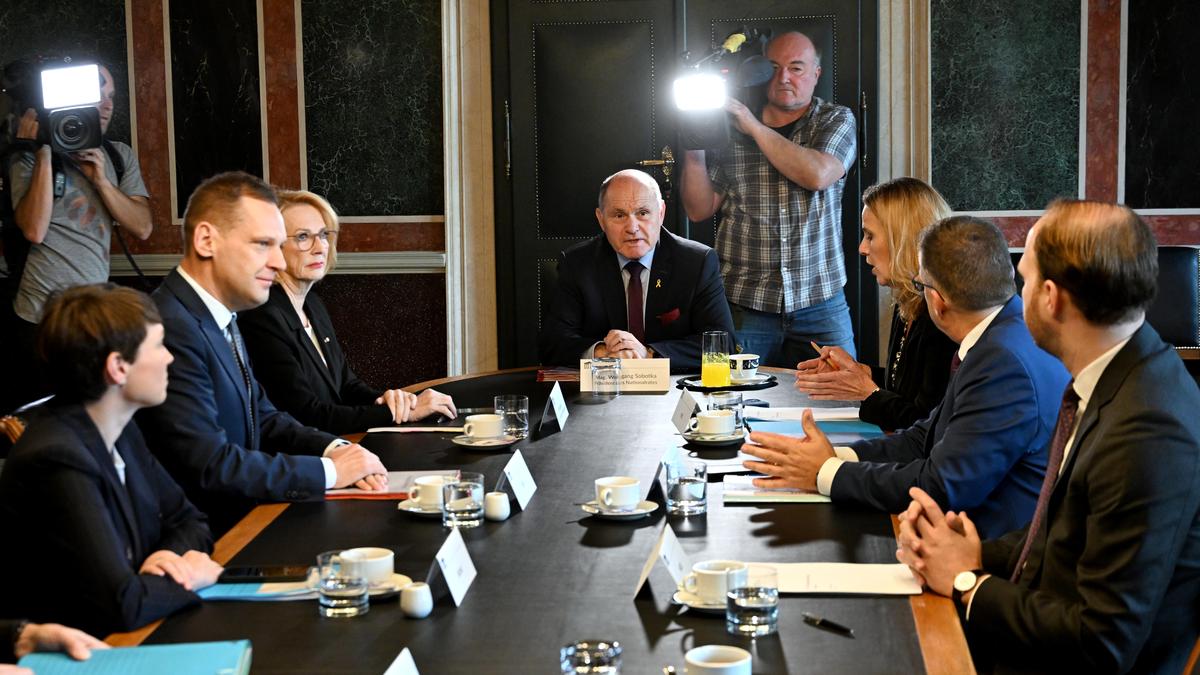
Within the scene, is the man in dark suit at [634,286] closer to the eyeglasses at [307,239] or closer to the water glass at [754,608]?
the eyeglasses at [307,239]

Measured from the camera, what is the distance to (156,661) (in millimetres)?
1718

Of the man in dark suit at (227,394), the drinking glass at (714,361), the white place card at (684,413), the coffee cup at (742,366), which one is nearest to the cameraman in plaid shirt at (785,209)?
the coffee cup at (742,366)

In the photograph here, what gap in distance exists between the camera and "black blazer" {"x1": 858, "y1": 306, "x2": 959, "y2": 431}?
3.44 meters

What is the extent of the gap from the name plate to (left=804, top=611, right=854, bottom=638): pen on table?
7.53 ft

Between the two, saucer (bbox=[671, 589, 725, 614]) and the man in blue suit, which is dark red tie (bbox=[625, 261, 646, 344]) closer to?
the man in blue suit

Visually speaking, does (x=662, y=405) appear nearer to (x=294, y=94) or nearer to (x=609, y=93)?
(x=609, y=93)

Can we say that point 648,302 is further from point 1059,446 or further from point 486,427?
point 1059,446

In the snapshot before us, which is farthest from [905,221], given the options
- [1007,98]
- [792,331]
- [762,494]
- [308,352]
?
[1007,98]

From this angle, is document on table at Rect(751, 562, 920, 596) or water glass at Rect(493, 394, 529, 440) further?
water glass at Rect(493, 394, 529, 440)

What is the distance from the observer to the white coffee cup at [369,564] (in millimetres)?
1983

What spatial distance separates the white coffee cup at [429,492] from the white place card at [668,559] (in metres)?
0.58

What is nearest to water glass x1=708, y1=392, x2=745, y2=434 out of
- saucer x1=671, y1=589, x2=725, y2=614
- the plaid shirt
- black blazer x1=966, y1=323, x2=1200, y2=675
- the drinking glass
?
the drinking glass

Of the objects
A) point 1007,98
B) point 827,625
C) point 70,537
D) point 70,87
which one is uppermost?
point 70,87

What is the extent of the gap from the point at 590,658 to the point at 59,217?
5.13 metres
